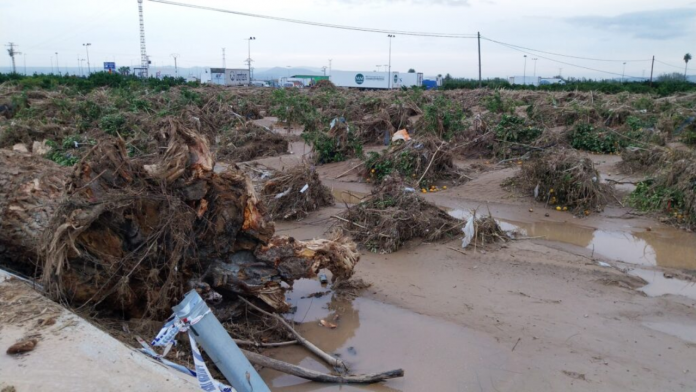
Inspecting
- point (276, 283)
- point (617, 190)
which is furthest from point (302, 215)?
point (617, 190)

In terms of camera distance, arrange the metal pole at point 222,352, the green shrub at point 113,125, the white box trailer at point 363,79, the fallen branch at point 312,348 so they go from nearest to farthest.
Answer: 1. the metal pole at point 222,352
2. the fallen branch at point 312,348
3. the green shrub at point 113,125
4. the white box trailer at point 363,79

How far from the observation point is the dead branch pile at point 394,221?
267 inches

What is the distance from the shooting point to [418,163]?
10.5 m

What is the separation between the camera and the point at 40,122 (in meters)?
14.2

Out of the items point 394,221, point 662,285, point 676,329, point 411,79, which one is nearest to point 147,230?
point 394,221

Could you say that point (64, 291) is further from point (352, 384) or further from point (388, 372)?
point (388, 372)

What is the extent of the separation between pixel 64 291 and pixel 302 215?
15.8ft

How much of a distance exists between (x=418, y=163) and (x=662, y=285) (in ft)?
18.0

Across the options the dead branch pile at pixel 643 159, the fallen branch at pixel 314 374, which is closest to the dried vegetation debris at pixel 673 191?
the dead branch pile at pixel 643 159

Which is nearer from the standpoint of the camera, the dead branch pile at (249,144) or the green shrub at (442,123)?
the green shrub at (442,123)

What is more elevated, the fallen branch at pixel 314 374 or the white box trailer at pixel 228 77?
the white box trailer at pixel 228 77

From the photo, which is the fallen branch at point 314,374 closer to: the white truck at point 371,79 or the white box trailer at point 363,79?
the white truck at point 371,79

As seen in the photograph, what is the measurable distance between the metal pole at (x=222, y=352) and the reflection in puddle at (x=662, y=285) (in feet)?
14.5

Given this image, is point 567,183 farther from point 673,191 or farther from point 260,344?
point 260,344
